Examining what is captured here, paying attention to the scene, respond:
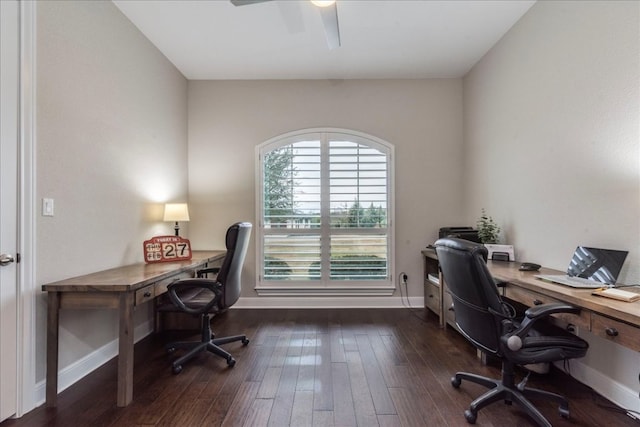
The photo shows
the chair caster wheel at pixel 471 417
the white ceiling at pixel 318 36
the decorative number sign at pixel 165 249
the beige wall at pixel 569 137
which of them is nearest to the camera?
the chair caster wheel at pixel 471 417

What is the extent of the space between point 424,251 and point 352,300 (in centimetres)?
107

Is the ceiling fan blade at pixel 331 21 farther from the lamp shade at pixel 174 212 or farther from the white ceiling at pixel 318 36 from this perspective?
the lamp shade at pixel 174 212

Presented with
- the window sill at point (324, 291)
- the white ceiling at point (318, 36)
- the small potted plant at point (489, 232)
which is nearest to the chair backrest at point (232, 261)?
the window sill at point (324, 291)

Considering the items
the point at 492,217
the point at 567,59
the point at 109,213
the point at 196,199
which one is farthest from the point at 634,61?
the point at 196,199

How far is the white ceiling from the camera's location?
Result: 2682mm

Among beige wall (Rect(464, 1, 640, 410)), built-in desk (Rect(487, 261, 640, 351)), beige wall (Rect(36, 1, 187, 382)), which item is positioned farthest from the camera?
beige wall (Rect(36, 1, 187, 382))

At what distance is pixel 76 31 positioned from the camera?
7.41ft

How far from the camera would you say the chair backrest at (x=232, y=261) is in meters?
2.39

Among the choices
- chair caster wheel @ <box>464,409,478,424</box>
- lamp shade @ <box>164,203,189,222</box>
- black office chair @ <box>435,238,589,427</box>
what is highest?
lamp shade @ <box>164,203,189,222</box>

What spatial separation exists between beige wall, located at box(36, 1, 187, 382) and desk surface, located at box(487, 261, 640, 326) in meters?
2.98

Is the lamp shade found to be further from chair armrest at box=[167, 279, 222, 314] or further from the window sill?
the window sill

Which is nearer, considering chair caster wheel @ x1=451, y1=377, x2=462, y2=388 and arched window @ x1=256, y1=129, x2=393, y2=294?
chair caster wheel @ x1=451, y1=377, x2=462, y2=388

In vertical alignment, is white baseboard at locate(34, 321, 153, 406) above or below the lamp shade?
below

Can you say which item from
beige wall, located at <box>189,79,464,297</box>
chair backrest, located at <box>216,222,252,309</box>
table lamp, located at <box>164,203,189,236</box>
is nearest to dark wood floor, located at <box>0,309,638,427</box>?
chair backrest, located at <box>216,222,252,309</box>
